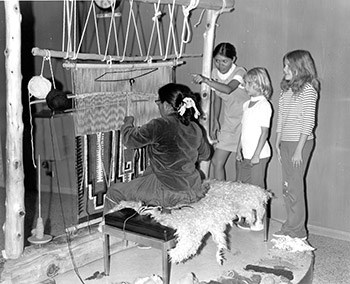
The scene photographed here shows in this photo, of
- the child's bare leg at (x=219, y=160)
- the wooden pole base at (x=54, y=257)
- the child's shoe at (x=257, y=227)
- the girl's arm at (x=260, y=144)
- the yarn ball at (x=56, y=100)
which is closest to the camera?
the wooden pole base at (x=54, y=257)

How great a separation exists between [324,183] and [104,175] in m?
1.85

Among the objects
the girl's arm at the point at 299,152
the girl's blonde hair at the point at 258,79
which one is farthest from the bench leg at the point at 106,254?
the girl's blonde hair at the point at 258,79

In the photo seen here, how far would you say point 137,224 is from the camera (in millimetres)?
2996

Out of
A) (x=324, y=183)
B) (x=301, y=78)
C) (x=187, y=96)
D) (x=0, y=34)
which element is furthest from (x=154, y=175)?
(x=0, y=34)

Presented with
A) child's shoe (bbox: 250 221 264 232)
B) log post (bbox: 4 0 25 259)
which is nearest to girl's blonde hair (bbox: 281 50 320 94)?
child's shoe (bbox: 250 221 264 232)

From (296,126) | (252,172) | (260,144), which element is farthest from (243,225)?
(296,126)

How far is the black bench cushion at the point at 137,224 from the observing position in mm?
2915

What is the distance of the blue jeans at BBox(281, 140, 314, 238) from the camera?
12.2 feet

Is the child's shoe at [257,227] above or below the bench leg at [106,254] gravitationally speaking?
below

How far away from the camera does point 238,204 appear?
342cm

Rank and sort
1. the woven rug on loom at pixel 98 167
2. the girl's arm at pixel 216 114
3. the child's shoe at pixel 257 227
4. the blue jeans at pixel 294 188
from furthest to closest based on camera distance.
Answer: the girl's arm at pixel 216 114 → the child's shoe at pixel 257 227 → the blue jeans at pixel 294 188 → the woven rug on loom at pixel 98 167

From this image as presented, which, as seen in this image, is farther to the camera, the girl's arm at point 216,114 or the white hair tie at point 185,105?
the girl's arm at point 216,114

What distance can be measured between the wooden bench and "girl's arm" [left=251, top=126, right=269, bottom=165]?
46.0 inches

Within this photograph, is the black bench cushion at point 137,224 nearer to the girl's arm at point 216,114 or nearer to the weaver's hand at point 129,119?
the weaver's hand at point 129,119
